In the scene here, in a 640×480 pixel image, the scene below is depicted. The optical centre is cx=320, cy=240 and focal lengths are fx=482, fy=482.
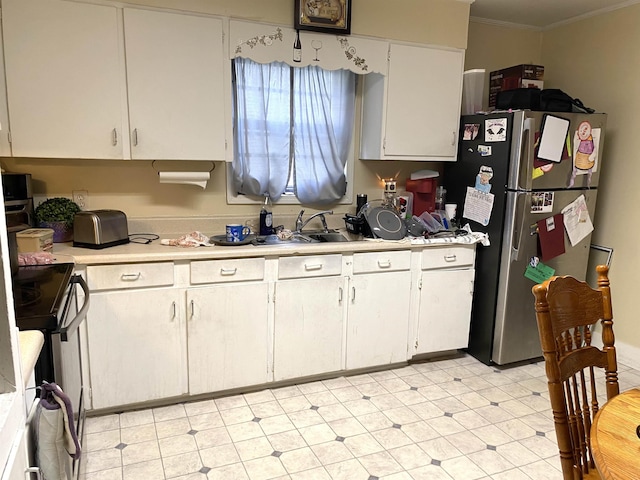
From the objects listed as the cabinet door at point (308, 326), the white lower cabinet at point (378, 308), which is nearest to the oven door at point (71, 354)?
the cabinet door at point (308, 326)

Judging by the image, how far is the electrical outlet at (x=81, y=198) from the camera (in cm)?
277

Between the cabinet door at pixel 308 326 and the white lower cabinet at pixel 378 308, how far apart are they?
0.10 meters

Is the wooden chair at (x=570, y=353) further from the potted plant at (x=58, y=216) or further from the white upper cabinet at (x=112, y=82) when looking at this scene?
the potted plant at (x=58, y=216)

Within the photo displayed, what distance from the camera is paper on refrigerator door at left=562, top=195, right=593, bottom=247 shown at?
122 inches

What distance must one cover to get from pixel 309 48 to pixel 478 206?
1.48 meters

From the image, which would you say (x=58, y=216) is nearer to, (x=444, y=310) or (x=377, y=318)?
(x=377, y=318)

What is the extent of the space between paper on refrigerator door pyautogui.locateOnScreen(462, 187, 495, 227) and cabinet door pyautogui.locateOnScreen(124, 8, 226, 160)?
1.70m

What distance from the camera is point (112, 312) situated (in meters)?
2.41

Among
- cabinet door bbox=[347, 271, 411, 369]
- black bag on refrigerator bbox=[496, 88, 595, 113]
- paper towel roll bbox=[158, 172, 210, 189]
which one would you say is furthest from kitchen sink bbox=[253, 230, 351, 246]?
black bag on refrigerator bbox=[496, 88, 595, 113]

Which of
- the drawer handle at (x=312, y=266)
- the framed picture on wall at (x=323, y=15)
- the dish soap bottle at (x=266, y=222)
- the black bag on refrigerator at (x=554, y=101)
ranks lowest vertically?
the drawer handle at (x=312, y=266)

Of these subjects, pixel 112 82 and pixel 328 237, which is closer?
pixel 112 82

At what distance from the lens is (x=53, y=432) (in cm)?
121

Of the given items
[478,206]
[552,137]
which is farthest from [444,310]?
[552,137]

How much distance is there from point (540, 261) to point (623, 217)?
73 centimetres
